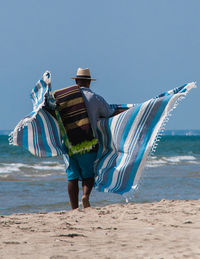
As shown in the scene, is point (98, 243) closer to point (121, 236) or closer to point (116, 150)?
point (121, 236)

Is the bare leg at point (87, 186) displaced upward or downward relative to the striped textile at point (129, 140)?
downward

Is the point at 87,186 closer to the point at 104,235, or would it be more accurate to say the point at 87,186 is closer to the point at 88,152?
the point at 88,152

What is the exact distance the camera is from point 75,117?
15.6 ft

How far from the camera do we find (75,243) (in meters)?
3.39

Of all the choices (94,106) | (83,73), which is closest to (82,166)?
(94,106)

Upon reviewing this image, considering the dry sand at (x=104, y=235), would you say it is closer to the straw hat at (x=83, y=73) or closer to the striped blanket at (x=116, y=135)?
the striped blanket at (x=116, y=135)

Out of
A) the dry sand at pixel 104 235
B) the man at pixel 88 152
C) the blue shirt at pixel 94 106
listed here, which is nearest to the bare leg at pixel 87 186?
the man at pixel 88 152

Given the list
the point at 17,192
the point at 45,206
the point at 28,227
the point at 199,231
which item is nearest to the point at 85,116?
the point at 28,227

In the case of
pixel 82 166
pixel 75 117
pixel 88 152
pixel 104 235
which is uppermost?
pixel 75 117

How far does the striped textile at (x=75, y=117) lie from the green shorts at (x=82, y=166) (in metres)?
0.08

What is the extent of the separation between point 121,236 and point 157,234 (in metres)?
0.29

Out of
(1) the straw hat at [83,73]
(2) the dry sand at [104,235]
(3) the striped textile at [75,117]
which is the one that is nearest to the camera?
(2) the dry sand at [104,235]

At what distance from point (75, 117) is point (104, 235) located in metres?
1.47

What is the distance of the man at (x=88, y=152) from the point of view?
15.7 ft
